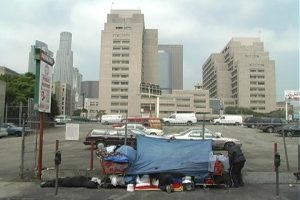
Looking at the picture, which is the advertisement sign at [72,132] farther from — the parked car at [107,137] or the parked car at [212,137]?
the parked car at [212,137]

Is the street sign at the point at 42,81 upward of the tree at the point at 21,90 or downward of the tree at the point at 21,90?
downward

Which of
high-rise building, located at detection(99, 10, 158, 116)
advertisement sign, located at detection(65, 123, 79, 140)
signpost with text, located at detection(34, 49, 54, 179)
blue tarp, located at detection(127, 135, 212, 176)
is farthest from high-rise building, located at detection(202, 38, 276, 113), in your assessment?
blue tarp, located at detection(127, 135, 212, 176)

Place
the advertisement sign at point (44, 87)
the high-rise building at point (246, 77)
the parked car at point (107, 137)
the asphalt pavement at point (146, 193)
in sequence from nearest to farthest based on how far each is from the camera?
the asphalt pavement at point (146, 193), the advertisement sign at point (44, 87), the parked car at point (107, 137), the high-rise building at point (246, 77)

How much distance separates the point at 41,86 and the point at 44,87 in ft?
0.96

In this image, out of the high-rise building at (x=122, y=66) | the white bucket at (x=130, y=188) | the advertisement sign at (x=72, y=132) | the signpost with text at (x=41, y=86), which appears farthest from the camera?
the high-rise building at (x=122, y=66)

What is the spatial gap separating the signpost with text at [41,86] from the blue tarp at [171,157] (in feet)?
11.4

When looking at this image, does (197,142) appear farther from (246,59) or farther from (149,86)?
(246,59)

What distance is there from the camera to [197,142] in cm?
1392

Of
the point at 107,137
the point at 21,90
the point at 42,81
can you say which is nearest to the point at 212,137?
the point at 107,137

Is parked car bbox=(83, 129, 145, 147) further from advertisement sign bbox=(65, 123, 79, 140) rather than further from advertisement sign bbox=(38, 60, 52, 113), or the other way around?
advertisement sign bbox=(38, 60, 52, 113)

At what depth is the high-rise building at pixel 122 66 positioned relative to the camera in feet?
483

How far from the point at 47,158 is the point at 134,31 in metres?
137

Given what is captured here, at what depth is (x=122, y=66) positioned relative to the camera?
494 feet

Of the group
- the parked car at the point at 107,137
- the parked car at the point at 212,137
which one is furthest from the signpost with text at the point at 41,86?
the parked car at the point at 212,137
